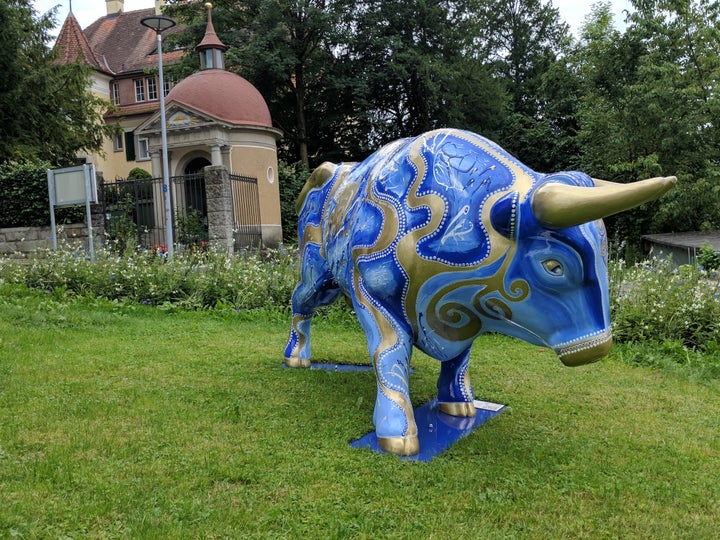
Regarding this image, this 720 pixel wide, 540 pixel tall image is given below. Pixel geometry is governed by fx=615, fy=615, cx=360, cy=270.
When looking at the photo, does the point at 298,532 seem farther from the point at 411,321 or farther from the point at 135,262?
the point at 135,262

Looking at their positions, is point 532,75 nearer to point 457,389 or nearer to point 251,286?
point 251,286

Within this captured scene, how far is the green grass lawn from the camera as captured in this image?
111 inches

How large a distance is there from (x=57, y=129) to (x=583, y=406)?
1791 cm

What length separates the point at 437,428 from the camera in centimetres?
412

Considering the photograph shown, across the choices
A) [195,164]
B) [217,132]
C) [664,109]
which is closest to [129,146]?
[195,164]

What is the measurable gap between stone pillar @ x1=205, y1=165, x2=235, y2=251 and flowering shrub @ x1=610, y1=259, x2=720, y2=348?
28.7 feet

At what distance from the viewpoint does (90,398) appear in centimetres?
458

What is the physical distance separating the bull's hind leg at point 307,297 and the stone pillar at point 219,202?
813 cm

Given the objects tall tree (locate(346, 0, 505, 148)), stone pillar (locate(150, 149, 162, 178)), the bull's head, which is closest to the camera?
the bull's head

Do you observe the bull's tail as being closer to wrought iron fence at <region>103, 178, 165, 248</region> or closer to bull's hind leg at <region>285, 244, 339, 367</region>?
bull's hind leg at <region>285, 244, 339, 367</region>

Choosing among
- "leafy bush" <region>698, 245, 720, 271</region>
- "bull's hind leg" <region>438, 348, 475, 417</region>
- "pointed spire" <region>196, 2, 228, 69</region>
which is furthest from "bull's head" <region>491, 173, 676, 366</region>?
"pointed spire" <region>196, 2, 228, 69</region>

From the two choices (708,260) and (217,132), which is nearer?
(708,260)

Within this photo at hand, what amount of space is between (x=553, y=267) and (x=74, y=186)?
→ 1037cm

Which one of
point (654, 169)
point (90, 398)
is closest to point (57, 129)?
point (90, 398)
